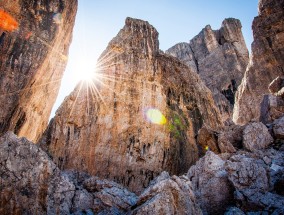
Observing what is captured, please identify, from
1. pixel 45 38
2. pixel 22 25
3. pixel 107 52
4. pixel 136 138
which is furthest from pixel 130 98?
pixel 22 25

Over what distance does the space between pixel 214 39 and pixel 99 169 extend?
65710 millimetres

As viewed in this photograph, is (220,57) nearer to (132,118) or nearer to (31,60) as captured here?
(132,118)

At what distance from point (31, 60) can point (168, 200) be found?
1627 centimetres

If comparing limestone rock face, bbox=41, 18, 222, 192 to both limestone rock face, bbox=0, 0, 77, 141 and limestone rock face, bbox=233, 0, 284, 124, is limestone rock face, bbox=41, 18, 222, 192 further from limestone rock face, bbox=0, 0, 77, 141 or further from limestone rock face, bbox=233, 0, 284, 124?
limestone rock face, bbox=233, 0, 284, 124

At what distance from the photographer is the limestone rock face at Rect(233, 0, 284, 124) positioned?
38.6 metres

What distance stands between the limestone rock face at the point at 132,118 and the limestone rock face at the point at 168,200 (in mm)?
9265

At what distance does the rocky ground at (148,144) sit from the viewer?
49.9ft

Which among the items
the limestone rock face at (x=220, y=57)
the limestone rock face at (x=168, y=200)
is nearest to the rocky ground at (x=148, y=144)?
the limestone rock face at (x=168, y=200)

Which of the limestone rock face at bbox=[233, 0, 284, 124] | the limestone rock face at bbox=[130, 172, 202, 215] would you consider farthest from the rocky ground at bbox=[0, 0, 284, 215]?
the limestone rock face at bbox=[233, 0, 284, 124]

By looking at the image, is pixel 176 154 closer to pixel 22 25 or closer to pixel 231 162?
pixel 231 162

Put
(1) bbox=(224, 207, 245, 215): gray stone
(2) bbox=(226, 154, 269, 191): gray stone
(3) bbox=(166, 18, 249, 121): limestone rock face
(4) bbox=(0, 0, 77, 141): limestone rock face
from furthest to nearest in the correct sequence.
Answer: (3) bbox=(166, 18, 249, 121): limestone rock face → (4) bbox=(0, 0, 77, 141): limestone rock face → (2) bbox=(226, 154, 269, 191): gray stone → (1) bbox=(224, 207, 245, 215): gray stone

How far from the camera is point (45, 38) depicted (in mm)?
23828

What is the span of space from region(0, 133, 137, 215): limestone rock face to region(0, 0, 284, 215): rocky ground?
6 cm

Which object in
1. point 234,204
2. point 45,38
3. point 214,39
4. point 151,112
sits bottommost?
point 234,204
